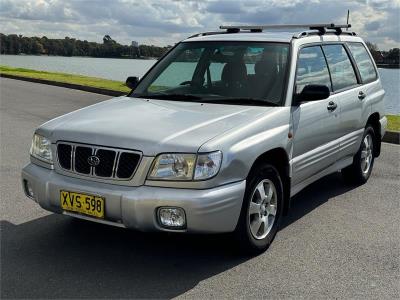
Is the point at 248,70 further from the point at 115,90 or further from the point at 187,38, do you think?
the point at 115,90

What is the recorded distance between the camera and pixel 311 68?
499 centimetres

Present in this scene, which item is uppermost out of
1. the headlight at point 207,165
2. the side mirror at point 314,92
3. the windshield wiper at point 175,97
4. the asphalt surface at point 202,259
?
the side mirror at point 314,92

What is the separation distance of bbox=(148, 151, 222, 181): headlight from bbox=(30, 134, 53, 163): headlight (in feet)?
3.12

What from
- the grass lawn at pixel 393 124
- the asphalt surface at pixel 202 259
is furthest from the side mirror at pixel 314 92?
the grass lawn at pixel 393 124

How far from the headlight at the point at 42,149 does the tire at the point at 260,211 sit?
1.53 metres

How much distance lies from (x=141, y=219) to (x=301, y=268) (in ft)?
4.20

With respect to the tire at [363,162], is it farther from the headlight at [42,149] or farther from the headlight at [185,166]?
the headlight at [42,149]

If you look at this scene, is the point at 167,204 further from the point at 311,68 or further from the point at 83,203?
the point at 311,68

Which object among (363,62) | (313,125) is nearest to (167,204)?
(313,125)

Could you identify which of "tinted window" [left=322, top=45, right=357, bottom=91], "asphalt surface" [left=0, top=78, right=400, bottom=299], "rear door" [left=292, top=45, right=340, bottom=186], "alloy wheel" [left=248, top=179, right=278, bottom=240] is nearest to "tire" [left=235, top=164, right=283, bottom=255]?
"alloy wheel" [left=248, top=179, right=278, bottom=240]

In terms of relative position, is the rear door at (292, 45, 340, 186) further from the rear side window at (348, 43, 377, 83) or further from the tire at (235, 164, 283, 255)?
the rear side window at (348, 43, 377, 83)

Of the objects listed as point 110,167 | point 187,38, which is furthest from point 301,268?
point 187,38

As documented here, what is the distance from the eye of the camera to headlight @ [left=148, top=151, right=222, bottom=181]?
348 centimetres

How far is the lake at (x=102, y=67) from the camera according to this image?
15.9 metres
